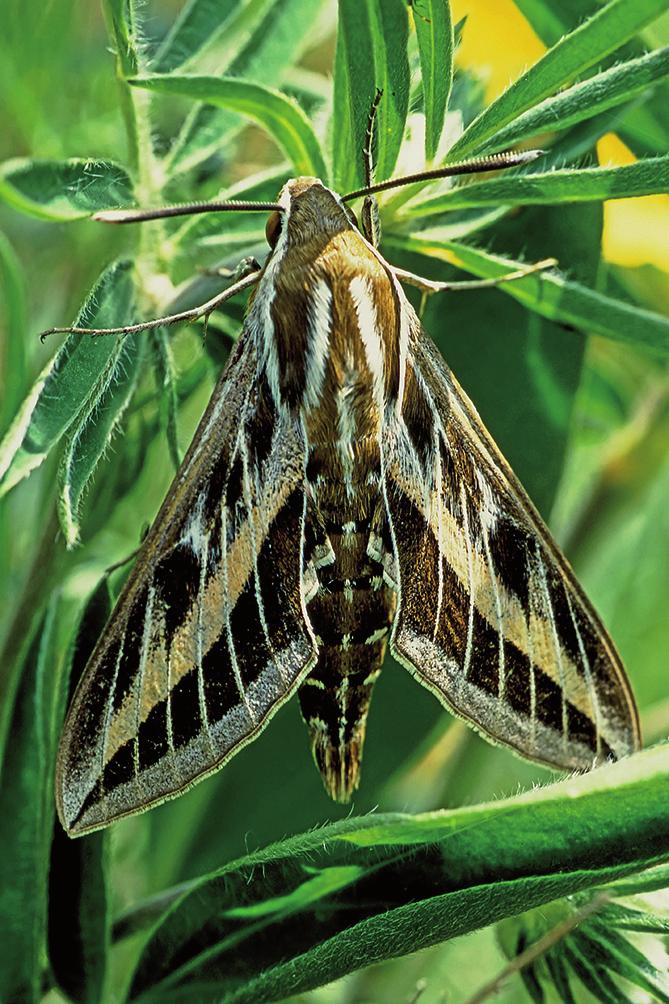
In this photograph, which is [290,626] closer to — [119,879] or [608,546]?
[119,879]

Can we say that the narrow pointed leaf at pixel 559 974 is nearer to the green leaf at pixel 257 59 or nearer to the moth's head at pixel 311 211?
the moth's head at pixel 311 211

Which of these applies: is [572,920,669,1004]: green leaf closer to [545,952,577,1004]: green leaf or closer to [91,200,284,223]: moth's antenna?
[545,952,577,1004]: green leaf

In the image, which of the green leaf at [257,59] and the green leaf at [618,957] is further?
the green leaf at [257,59]

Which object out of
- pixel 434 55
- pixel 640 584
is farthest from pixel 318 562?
pixel 640 584

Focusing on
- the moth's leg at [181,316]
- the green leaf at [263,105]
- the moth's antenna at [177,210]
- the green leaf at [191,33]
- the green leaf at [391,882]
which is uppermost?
the green leaf at [191,33]

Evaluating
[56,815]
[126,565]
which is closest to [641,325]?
[126,565]

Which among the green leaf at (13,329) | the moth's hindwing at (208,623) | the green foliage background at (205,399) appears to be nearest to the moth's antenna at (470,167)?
the green foliage background at (205,399)
